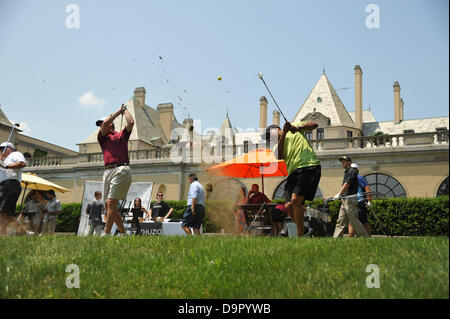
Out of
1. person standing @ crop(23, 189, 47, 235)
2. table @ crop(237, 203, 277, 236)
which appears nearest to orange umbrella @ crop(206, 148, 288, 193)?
table @ crop(237, 203, 277, 236)

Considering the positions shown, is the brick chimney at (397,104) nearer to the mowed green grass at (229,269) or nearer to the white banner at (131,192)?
the white banner at (131,192)

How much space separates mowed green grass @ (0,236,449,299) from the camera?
337 cm

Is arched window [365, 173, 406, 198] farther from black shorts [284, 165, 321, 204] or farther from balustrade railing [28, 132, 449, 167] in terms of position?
black shorts [284, 165, 321, 204]

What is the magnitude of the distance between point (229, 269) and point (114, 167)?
3986 millimetres

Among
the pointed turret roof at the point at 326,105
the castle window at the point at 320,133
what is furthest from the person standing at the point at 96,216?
the pointed turret roof at the point at 326,105

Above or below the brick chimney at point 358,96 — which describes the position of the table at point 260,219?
below

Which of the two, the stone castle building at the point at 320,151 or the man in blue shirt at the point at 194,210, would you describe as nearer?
the man in blue shirt at the point at 194,210

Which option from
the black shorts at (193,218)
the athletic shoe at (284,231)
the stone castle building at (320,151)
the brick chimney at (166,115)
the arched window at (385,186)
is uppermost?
the brick chimney at (166,115)

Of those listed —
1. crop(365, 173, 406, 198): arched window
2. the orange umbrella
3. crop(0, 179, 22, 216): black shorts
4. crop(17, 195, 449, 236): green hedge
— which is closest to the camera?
crop(0, 179, 22, 216): black shorts

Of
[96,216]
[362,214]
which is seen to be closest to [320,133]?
[96,216]

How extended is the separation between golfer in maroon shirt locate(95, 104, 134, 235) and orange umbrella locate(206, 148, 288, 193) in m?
6.58

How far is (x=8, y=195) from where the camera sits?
782cm

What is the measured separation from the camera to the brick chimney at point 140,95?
44.0m

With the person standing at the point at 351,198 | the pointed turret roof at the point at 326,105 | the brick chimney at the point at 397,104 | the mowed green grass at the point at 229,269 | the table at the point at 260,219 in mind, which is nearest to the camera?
the mowed green grass at the point at 229,269
